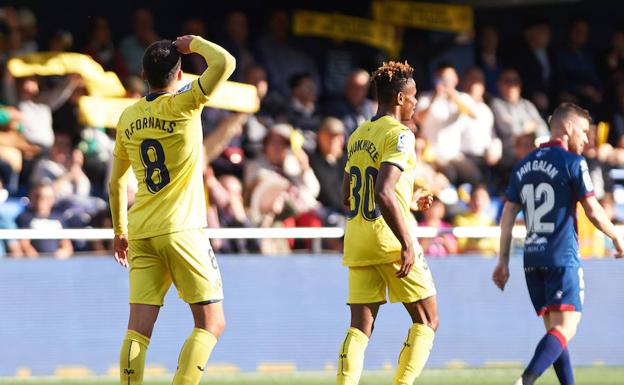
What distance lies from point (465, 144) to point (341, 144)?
198 cm

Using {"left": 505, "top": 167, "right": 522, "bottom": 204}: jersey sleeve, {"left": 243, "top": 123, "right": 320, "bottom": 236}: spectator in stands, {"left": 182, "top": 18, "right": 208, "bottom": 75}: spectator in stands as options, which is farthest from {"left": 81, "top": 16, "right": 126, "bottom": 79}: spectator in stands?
{"left": 505, "top": 167, "right": 522, "bottom": 204}: jersey sleeve

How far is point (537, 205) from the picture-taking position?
8.91 m

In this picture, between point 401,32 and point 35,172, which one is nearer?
point 35,172

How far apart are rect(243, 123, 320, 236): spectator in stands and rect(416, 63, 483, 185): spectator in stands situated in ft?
5.93

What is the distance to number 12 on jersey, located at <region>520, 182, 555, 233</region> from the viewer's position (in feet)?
29.0

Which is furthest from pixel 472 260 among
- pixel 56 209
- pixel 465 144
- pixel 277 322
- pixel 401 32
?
pixel 401 32

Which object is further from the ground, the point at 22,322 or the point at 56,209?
the point at 56,209

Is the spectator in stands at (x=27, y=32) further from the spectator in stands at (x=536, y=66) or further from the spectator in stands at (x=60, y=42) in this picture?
the spectator in stands at (x=536, y=66)

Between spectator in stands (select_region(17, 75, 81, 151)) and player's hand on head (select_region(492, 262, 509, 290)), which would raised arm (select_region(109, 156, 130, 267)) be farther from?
spectator in stands (select_region(17, 75, 81, 151))

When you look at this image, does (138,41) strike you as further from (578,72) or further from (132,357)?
(132,357)

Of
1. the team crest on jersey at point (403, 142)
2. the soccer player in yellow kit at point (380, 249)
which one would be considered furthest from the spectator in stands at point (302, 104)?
the team crest on jersey at point (403, 142)

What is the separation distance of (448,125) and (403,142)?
7234 mm

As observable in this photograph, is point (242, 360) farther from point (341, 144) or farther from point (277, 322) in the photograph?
point (341, 144)

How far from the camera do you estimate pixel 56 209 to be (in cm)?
1217
